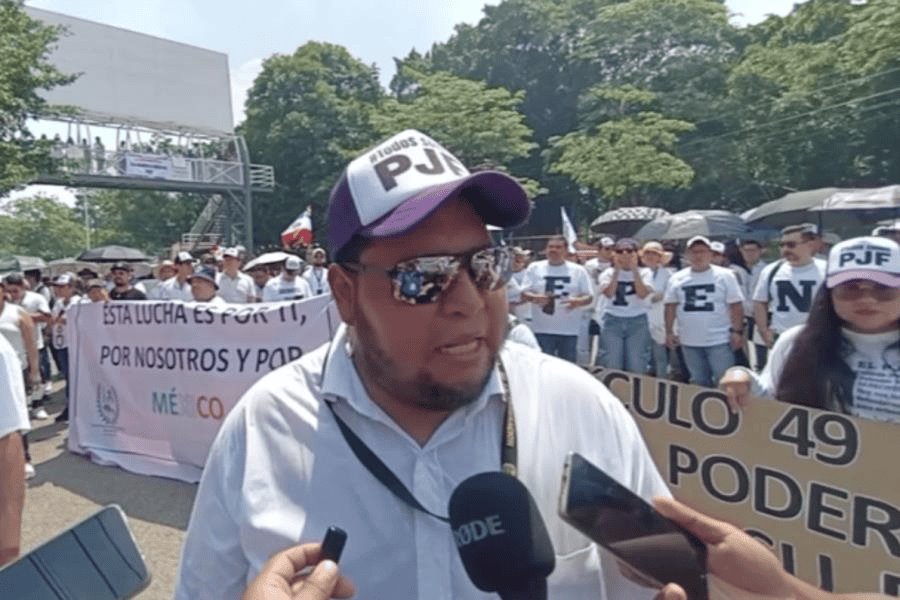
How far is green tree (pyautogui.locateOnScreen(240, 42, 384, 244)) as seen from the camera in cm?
4744

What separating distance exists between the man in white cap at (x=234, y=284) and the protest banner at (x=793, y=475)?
760 centimetres

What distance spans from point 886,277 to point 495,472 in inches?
103

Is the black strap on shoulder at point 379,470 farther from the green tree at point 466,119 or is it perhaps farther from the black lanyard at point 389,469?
the green tree at point 466,119

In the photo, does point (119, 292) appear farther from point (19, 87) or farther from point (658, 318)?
point (19, 87)

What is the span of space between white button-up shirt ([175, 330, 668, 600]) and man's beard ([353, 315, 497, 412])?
33mm

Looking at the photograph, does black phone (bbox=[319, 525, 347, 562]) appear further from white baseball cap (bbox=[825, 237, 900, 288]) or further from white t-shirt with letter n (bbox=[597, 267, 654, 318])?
white t-shirt with letter n (bbox=[597, 267, 654, 318])

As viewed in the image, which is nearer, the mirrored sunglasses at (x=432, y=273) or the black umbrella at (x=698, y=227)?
the mirrored sunglasses at (x=432, y=273)

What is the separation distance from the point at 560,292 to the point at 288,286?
Result: 3504mm

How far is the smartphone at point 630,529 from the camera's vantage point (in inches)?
48.0

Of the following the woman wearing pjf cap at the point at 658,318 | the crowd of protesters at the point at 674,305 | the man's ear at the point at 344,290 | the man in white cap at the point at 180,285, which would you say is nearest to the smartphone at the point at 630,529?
the man's ear at the point at 344,290

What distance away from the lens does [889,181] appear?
1388 inches

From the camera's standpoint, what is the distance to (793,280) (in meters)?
7.54

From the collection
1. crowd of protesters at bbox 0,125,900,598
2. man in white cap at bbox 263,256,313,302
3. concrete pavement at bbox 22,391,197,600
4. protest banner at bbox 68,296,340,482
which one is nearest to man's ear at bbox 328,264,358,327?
crowd of protesters at bbox 0,125,900,598

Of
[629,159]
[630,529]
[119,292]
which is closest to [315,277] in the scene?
[119,292]
